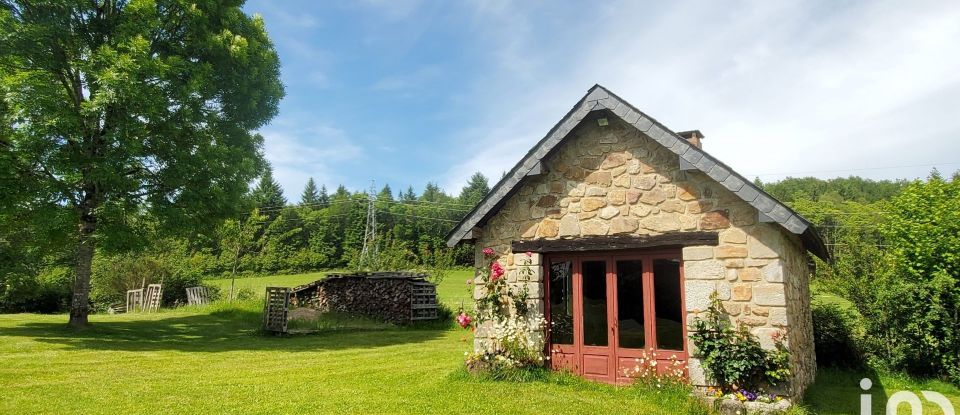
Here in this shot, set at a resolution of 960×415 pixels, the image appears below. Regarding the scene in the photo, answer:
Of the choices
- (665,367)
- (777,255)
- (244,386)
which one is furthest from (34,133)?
(777,255)

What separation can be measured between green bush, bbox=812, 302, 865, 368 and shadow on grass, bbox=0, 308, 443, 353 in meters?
10.4

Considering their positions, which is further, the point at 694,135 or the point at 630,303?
the point at 694,135

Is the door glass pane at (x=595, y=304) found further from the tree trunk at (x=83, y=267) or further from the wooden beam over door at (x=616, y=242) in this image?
the tree trunk at (x=83, y=267)

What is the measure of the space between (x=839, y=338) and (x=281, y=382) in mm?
11673

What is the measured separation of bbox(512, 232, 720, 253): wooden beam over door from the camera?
24.6 feet

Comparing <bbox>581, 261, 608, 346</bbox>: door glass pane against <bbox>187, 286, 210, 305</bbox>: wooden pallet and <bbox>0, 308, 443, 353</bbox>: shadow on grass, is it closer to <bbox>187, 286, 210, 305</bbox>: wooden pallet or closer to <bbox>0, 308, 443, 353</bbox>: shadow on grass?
<bbox>0, 308, 443, 353</bbox>: shadow on grass

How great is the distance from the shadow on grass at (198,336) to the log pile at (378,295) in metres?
1.09

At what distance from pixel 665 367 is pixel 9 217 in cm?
1666

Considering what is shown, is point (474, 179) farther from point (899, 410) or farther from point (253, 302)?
point (899, 410)

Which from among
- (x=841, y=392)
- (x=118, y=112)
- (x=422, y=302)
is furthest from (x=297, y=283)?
(x=841, y=392)

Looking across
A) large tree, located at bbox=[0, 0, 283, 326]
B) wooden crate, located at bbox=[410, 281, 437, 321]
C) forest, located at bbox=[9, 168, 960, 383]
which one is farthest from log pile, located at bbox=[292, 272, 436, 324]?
large tree, located at bbox=[0, 0, 283, 326]

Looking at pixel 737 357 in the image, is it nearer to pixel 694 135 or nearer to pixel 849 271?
pixel 694 135

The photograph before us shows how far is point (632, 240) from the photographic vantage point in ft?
26.0

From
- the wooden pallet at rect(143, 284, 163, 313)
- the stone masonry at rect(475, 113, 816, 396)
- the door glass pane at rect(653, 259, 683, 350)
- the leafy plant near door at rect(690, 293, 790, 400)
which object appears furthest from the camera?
the wooden pallet at rect(143, 284, 163, 313)
